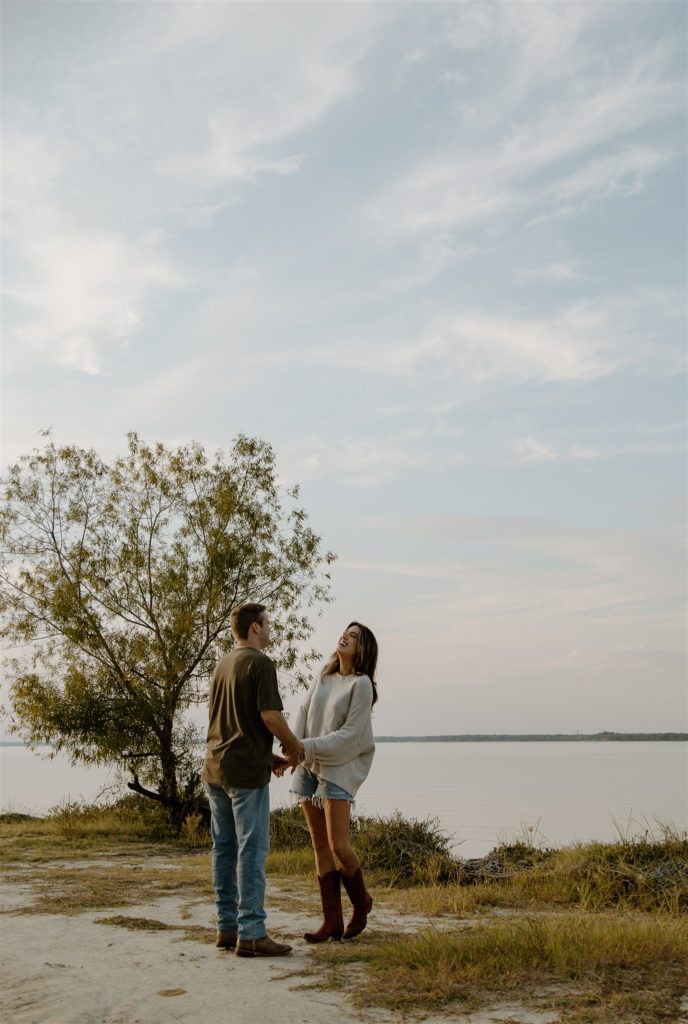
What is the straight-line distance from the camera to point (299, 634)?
16.5 metres

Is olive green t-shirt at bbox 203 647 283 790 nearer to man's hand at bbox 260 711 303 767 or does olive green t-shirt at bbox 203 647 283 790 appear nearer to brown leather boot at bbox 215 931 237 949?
man's hand at bbox 260 711 303 767

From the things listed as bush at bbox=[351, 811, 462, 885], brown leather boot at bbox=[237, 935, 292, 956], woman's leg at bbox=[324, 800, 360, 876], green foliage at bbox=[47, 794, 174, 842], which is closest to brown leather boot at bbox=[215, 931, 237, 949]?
brown leather boot at bbox=[237, 935, 292, 956]

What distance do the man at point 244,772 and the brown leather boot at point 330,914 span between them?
24 cm

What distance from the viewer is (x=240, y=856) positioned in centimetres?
589

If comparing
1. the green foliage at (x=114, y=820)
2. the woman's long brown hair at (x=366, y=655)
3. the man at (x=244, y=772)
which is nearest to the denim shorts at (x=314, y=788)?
the man at (x=244, y=772)

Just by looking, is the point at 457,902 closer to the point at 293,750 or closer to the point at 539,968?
the point at 539,968

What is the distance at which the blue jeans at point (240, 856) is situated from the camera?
5.80m

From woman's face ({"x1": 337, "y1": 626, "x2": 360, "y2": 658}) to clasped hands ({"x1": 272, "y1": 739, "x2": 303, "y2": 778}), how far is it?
2.32ft

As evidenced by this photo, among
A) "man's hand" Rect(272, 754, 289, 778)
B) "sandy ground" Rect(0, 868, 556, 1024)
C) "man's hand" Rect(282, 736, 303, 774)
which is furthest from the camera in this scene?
"man's hand" Rect(272, 754, 289, 778)

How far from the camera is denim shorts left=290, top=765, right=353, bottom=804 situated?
630cm

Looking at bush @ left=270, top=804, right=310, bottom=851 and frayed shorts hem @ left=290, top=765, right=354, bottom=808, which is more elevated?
frayed shorts hem @ left=290, top=765, right=354, bottom=808

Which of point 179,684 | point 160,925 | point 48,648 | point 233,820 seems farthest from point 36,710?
point 233,820

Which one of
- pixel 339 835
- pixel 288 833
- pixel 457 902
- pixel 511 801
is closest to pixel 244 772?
pixel 339 835

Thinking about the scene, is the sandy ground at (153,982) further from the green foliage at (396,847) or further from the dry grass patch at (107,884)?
the green foliage at (396,847)
